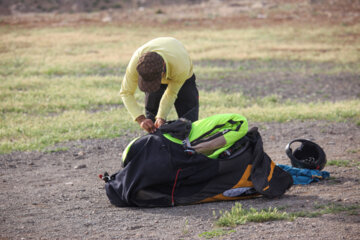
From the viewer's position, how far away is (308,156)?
5.98 metres

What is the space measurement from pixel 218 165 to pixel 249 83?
26.8 feet

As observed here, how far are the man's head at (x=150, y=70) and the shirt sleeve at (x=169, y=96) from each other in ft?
1.93

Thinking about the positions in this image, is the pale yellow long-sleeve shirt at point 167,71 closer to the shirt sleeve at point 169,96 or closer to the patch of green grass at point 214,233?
the shirt sleeve at point 169,96

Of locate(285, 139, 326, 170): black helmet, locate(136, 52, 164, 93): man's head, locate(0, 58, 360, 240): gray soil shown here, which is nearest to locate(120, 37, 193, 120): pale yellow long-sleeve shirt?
locate(136, 52, 164, 93): man's head

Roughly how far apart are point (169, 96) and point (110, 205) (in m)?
1.36

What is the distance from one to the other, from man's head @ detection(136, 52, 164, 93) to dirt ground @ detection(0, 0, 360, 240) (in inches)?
48.1

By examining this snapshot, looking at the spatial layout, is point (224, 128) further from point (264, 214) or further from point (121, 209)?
point (121, 209)

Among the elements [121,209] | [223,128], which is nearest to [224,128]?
[223,128]

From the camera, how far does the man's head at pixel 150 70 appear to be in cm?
478

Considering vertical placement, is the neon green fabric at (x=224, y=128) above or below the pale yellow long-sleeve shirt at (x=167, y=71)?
below

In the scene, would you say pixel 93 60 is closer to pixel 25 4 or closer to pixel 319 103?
pixel 319 103

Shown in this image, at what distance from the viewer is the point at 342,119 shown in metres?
8.95

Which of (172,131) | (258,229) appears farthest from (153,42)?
(258,229)

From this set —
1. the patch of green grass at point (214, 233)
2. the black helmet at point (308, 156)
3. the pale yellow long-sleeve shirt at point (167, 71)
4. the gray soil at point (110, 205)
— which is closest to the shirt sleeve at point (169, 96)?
the pale yellow long-sleeve shirt at point (167, 71)
